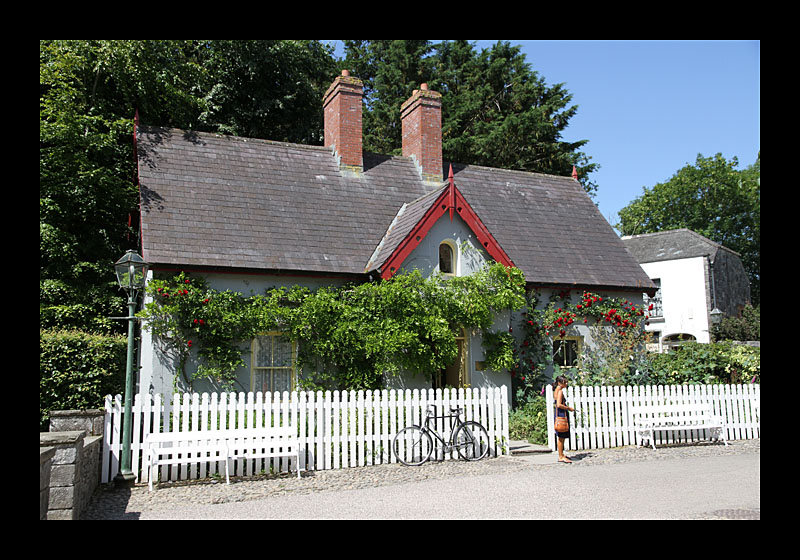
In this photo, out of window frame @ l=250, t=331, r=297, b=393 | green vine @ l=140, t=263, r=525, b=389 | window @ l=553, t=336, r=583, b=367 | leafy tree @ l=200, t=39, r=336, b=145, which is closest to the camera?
green vine @ l=140, t=263, r=525, b=389

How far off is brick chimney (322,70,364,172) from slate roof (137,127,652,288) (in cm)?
→ 37

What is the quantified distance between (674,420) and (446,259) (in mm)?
6053

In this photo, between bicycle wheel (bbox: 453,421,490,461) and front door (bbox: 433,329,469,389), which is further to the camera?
front door (bbox: 433,329,469,389)

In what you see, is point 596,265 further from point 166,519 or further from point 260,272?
point 166,519

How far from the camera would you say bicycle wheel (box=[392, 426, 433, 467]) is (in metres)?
11.9

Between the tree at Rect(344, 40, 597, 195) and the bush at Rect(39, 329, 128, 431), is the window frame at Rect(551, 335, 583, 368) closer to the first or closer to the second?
the bush at Rect(39, 329, 128, 431)

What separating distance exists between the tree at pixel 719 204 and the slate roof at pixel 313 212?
37.1 metres

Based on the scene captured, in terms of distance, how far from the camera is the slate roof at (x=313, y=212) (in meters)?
14.6

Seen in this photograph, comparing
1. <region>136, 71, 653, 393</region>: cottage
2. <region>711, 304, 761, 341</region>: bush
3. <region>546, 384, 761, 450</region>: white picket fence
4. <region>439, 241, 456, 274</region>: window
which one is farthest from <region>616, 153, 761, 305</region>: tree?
<region>439, 241, 456, 274</region>: window

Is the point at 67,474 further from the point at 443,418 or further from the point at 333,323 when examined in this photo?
the point at 333,323

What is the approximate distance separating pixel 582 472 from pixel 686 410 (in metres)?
4.58

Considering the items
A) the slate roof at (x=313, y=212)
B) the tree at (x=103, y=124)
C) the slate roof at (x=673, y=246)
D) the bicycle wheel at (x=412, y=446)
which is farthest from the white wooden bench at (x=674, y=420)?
the slate roof at (x=673, y=246)

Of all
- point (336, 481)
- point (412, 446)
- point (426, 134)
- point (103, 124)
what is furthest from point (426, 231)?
point (103, 124)

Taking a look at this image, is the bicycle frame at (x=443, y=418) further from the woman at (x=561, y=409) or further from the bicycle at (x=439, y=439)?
the woman at (x=561, y=409)
